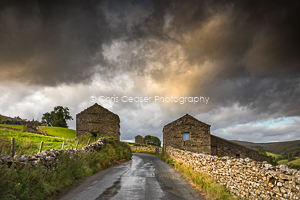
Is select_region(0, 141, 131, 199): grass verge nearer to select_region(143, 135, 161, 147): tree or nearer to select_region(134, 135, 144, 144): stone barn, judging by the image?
select_region(134, 135, 144, 144): stone barn

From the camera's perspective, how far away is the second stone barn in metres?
35.4

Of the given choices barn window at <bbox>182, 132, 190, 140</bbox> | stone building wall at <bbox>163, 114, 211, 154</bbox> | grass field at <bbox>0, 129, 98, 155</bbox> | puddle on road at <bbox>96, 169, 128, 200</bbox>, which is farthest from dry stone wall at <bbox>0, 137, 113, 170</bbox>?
barn window at <bbox>182, 132, 190, 140</bbox>

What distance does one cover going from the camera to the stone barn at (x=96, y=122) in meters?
37.2

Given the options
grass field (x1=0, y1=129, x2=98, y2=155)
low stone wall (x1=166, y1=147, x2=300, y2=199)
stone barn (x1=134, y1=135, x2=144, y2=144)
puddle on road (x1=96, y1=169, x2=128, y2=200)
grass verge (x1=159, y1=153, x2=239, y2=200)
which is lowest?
puddle on road (x1=96, y1=169, x2=128, y2=200)

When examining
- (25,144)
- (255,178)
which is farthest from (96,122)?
(255,178)

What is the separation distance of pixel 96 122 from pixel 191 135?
18594mm

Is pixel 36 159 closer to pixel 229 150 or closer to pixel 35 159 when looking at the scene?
pixel 35 159

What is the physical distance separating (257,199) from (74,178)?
9.49m

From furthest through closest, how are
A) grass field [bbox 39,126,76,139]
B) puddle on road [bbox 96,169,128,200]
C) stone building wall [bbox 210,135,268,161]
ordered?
grass field [bbox 39,126,76,139], stone building wall [bbox 210,135,268,161], puddle on road [bbox 96,169,128,200]

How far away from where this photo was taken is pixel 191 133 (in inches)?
1405

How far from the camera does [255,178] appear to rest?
739 centimetres

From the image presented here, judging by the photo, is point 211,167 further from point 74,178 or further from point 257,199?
point 74,178

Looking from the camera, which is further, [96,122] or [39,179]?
[96,122]

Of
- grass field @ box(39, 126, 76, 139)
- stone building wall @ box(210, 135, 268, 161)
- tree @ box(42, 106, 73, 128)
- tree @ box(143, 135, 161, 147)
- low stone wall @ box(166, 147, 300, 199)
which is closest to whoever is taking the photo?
low stone wall @ box(166, 147, 300, 199)
